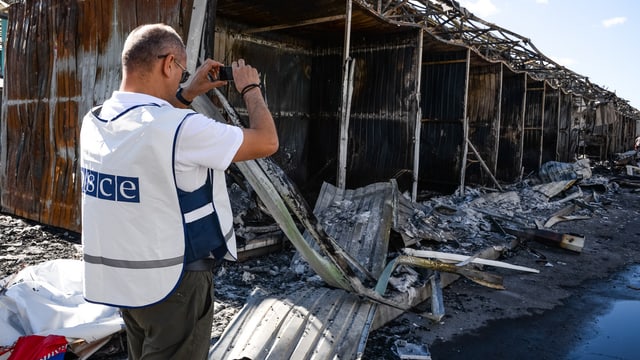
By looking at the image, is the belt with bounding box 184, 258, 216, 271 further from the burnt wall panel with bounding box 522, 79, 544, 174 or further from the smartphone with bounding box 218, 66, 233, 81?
the burnt wall panel with bounding box 522, 79, 544, 174

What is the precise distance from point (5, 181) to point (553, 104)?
15.9 m

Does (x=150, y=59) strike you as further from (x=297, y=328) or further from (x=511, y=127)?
(x=511, y=127)

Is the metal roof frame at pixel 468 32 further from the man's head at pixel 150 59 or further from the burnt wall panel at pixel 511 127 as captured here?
the man's head at pixel 150 59

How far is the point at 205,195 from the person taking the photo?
1.76 m

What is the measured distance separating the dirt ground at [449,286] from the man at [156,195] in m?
1.66

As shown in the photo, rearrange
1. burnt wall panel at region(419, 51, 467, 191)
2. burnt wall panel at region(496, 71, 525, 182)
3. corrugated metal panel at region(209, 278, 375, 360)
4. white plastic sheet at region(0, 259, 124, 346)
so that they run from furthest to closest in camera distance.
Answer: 1. burnt wall panel at region(496, 71, 525, 182)
2. burnt wall panel at region(419, 51, 467, 191)
3. corrugated metal panel at region(209, 278, 375, 360)
4. white plastic sheet at region(0, 259, 124, 346)

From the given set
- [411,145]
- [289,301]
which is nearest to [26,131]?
[289,301]

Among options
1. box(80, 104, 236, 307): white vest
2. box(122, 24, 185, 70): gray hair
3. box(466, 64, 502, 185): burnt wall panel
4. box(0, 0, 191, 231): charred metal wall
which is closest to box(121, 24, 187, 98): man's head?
box(122, 24, 185, 70): gray hair

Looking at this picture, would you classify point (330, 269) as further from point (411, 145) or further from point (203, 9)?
point (411, 145)

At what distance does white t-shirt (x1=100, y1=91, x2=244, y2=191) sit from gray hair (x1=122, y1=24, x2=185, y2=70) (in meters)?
0.13

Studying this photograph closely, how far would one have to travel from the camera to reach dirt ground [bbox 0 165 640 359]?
12.2 feet

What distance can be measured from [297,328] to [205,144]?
6.64 ft

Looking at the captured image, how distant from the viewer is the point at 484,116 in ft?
35.7

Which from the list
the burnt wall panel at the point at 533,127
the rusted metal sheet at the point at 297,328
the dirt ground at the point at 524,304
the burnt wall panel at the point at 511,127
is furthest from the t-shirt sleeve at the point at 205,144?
the burnt wall panel at the point at 533,127
